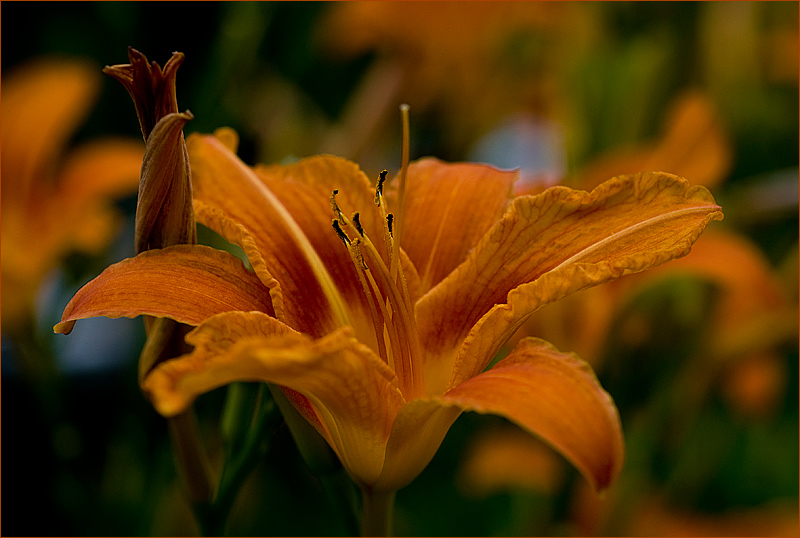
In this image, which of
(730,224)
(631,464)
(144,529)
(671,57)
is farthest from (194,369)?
(671,57)

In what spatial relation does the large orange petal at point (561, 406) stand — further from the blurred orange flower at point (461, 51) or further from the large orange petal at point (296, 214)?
the blurred orange flower at point (461, 51)

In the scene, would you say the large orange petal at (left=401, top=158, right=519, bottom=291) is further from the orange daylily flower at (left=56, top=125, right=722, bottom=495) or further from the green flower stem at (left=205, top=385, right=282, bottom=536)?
the green flower stem at (left=205, top=385, right=282, bottom=536)

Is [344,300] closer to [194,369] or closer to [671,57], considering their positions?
[194,369]

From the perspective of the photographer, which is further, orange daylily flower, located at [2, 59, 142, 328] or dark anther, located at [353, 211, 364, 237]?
orange daylily flower, located at [2, 59, 142, 328]

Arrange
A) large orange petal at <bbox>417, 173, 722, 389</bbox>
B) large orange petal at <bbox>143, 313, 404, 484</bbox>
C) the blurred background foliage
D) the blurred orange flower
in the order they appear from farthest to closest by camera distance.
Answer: the blurred orange flower < the blurred background foliage < large orange petal at <bbox>417, 173, 722, 389</bbox> < large orange petal at <bbox>143, 313, 404, 484</bbox>

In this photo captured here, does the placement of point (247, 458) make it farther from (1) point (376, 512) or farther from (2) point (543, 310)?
(2) point (543, 310)

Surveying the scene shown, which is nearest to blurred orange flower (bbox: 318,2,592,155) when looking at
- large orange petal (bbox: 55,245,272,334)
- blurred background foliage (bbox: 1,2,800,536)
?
blurred background foliage (bbox: 1,2,800,536)
